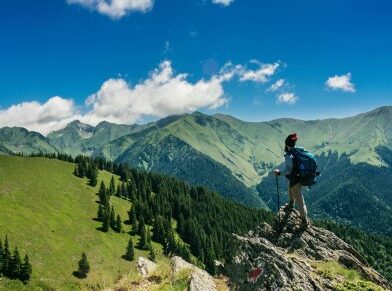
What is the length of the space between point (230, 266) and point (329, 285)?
3.91m

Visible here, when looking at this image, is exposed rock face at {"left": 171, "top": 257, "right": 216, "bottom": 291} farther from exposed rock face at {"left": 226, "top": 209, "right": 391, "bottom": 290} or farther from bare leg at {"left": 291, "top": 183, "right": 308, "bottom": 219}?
bare leg at {"left": 291, "top": 183, "right": 308, "bottom": 219}

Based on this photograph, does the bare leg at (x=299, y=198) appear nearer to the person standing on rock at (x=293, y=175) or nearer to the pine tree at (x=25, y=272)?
the person standing on rock at (x=293, y=175)

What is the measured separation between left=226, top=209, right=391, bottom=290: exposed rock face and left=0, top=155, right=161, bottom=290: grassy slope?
279ft

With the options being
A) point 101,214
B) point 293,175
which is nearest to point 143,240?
point 101,214

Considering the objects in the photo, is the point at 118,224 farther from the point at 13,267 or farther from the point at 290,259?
the point at 290,259

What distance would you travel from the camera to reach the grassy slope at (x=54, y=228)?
397 ft

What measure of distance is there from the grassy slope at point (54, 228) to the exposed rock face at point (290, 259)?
279ft

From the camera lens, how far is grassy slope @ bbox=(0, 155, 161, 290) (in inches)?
4769

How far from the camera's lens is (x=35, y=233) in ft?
446

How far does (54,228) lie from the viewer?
14738 centimetres

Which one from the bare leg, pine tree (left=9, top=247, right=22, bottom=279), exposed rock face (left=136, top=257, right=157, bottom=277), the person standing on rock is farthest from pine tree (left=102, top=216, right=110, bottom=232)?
the bare leg

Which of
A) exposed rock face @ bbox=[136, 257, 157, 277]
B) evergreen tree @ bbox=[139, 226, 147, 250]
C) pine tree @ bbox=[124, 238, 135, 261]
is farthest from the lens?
evergreen tree @ bbox=[139, 226, 147, 250]

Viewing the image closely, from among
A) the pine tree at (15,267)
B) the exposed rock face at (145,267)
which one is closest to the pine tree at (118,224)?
the pine tree at (15,267)

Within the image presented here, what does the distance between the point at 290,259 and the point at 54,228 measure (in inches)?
5672
